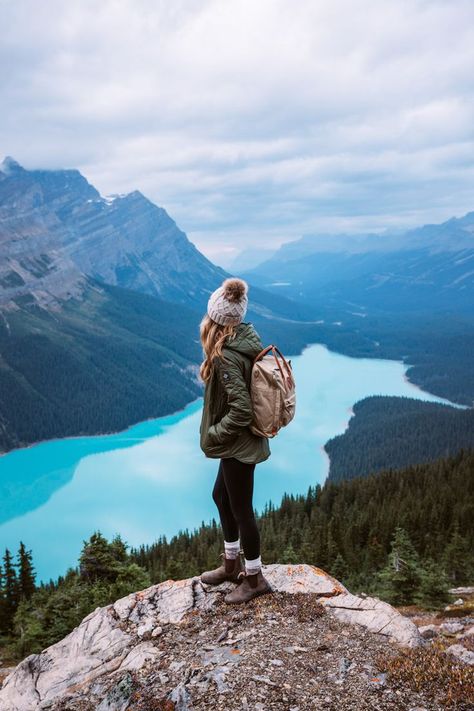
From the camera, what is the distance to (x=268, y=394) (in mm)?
6938

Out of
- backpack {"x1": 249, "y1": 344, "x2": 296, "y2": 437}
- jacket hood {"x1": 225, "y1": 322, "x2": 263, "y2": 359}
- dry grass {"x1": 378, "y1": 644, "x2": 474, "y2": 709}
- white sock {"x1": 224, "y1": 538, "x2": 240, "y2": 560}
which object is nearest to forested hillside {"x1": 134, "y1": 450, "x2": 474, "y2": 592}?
white sock {"x1": 224, "y1": 538, "x2": 240, "y2": 560}

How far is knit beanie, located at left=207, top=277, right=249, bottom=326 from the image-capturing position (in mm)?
7074

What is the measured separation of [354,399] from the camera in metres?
176

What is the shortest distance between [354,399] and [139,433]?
7074 centimetres

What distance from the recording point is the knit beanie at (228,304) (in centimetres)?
707

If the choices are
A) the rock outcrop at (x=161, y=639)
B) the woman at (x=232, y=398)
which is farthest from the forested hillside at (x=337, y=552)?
the woman at (x=232, y=398)

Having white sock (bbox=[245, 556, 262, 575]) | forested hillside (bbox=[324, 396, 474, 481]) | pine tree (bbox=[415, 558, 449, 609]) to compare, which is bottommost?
forested hillside (bbox=[324, 396, 474, 481])

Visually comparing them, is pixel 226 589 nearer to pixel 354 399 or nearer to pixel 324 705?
pixel 324 705

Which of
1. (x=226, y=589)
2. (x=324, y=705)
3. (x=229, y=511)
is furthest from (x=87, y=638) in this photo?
(x=324, y=705)

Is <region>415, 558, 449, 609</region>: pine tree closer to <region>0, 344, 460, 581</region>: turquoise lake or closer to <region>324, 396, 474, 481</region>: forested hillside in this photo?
<region>0, 344, 460, 581</region>: turquoise lake

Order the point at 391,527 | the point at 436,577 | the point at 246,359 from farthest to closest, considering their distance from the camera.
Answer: the point at 391,527
the point at 436,577
the point at 246,359

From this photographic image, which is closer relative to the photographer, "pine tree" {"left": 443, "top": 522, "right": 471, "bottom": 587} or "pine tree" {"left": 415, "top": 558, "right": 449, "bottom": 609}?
"pine tree" {"left": 415, "top": 558, "right": 449, "bottom": 609}

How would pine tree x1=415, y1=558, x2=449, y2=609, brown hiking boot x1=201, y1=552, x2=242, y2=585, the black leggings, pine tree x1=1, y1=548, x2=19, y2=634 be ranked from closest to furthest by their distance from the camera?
1. the black leggings
2. brown hiking boot x1=201, y1=552, x2=242, y2=585
3. pine tree x1=415, y1=558, x2=449, y2=609
4. pine tree x1=1, y1=548, x2=19, y2=634

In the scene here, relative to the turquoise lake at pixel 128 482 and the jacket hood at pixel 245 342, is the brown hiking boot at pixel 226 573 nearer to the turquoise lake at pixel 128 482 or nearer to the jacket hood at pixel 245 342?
the jacket hood at pixel 245 342
